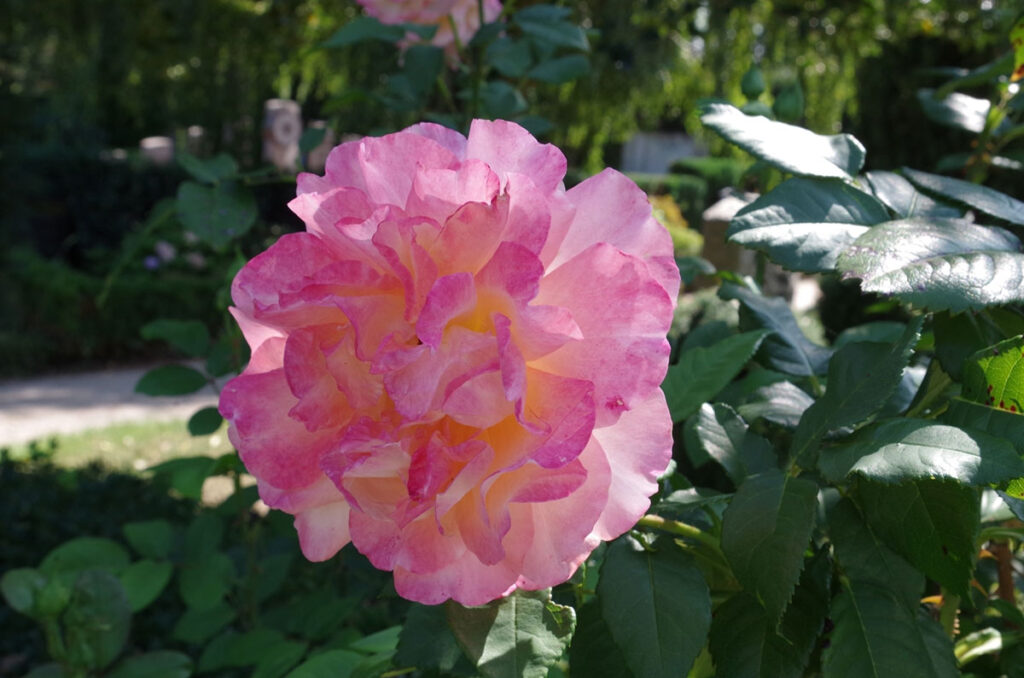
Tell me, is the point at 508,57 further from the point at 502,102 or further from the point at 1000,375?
→ the point at 1000,375

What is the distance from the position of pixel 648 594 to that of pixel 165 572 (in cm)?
107

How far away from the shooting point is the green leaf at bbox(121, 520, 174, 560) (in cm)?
143

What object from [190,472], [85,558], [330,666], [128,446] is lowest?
[128,446]

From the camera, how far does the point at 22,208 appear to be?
696 centimetres

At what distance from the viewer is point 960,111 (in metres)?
0.89

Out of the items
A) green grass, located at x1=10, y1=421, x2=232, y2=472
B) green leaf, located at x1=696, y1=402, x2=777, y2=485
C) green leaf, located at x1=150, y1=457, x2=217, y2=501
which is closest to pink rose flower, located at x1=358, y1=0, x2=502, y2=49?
green leaf, located at x1=150, y1=457, x2=217, y2=501

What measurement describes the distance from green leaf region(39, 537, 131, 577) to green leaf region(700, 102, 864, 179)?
1.13 m

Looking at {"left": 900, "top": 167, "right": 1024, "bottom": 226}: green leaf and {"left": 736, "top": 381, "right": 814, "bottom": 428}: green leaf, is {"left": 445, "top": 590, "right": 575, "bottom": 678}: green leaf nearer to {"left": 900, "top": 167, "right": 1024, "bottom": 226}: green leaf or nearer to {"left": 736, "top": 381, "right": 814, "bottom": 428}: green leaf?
{"left": 736, "top": 381, "right": 814, "bottom": 428}: green leaf

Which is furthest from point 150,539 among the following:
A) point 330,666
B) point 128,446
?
point 128,446

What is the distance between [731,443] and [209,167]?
0.79 meters

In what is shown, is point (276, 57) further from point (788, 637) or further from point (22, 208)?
point (788, 637)

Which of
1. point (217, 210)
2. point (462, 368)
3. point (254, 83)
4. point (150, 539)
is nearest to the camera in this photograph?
point (462, 368)

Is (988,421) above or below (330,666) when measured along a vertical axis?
above

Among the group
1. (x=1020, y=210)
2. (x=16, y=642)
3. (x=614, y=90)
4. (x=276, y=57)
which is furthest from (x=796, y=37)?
(x=1020, y=210)
